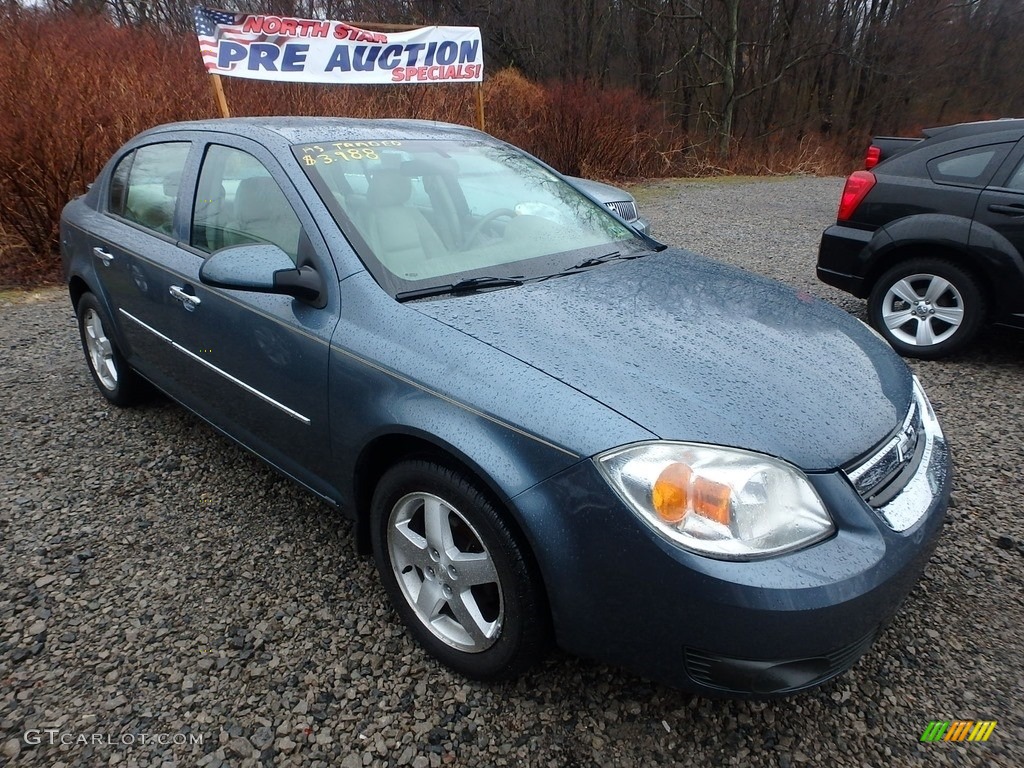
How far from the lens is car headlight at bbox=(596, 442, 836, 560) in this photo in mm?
1502

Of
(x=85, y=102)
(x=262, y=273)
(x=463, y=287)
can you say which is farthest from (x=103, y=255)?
(x=85, y=102)

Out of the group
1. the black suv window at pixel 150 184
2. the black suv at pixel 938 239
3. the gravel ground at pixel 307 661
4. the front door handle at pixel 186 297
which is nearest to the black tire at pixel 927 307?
the black suv at pixel 938 239

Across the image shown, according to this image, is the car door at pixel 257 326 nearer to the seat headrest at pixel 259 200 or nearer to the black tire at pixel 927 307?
the seat headrest at pixel 259 200

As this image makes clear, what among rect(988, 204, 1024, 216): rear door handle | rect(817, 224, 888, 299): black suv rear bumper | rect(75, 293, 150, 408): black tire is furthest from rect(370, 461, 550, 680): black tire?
rect(988, 204, 1024, 216): rear door handle

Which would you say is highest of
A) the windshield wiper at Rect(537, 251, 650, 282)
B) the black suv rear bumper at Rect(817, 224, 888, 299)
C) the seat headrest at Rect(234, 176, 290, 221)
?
the seat headrest at Rect(234, 176, 290, 221)

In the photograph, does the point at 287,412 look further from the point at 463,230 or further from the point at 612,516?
the point at 612,516

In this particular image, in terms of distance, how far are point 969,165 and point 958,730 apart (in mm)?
3951

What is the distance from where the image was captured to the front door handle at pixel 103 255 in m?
3.28

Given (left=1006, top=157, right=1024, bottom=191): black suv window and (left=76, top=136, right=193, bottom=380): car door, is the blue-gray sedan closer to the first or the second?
(left=76, top=136, right=193, bottom=380): car door

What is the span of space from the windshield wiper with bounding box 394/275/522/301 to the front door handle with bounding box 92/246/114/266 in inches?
82.9

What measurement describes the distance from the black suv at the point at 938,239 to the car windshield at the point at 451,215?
2605 millimetres

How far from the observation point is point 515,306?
2.04 metres

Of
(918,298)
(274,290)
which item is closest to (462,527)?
(274,290)

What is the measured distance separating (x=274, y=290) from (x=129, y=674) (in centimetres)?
130
